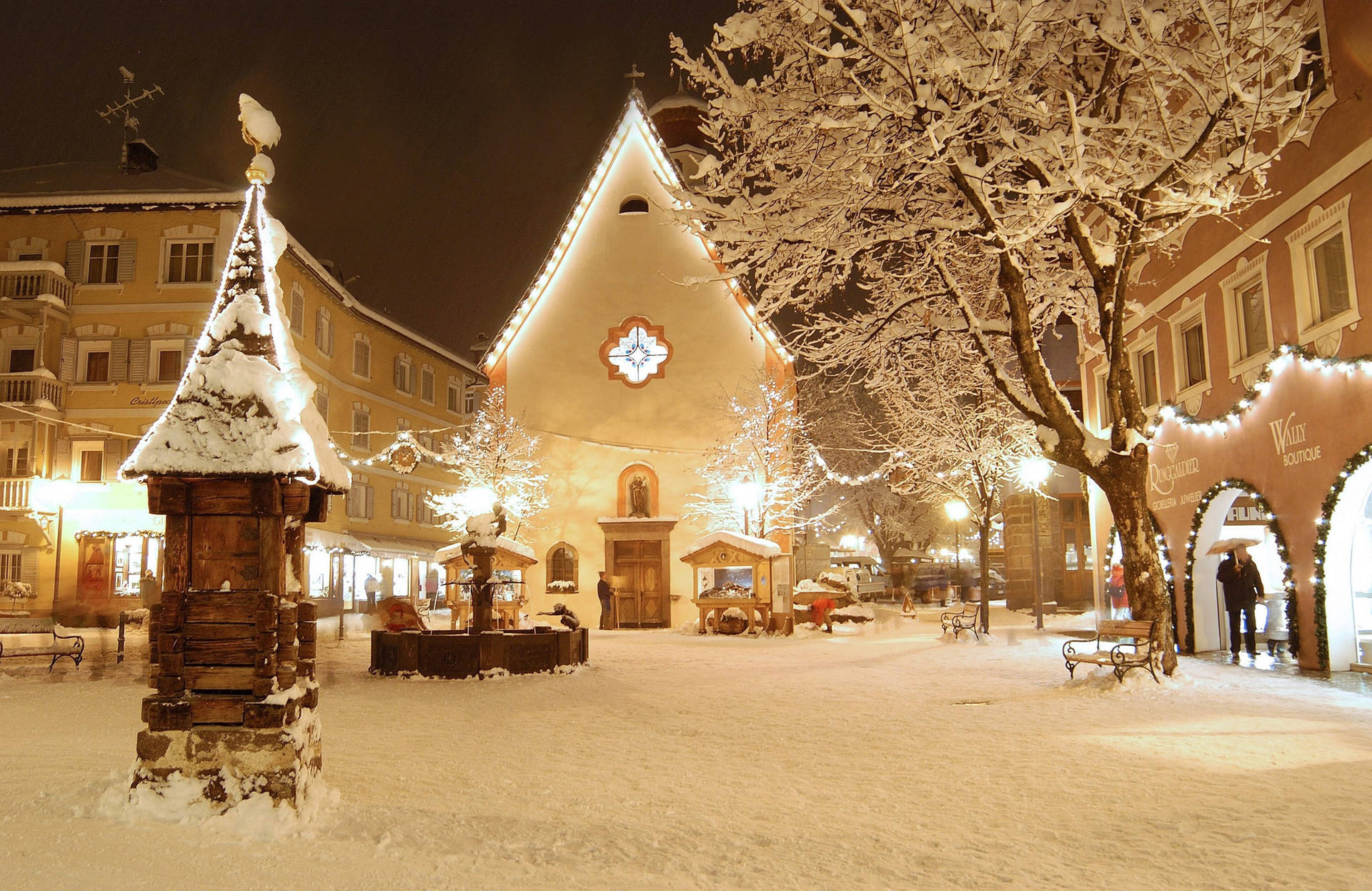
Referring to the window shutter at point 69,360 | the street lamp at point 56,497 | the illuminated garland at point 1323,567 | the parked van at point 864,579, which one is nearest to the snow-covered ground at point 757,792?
the illuminated garland at point 1323,567

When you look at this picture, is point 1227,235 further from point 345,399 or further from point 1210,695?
point 345,399

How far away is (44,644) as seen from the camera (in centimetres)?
2123

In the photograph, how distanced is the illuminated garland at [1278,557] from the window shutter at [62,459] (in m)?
30.7

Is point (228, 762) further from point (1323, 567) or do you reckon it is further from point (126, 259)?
point (126, 259)

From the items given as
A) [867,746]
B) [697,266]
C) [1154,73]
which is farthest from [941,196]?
[697,266]

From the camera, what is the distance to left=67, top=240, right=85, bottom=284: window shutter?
32188 mm

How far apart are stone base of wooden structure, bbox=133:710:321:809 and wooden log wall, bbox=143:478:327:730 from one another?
0.10 meters

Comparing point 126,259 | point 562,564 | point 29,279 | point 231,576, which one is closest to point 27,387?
point 29,279

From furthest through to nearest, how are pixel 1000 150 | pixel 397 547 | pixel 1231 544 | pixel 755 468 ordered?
pixel 397 547
pixel 755 468
pixel 1231 544
pixel 1000 150

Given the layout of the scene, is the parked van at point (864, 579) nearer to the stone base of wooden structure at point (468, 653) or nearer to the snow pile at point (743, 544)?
the snow pile at point (743, 544)

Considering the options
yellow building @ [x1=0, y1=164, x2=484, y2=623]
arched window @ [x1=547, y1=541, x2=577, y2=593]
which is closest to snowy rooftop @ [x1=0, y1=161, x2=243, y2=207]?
yellow building @ [x1=0, y1=164, x2=484, y2=623]

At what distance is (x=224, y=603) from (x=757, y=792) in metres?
3.92

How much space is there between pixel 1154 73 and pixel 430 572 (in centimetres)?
4066

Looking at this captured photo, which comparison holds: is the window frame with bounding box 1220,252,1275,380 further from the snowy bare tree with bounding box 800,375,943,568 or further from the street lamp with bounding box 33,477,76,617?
the street lamp with bounding box 33,477,76,617
